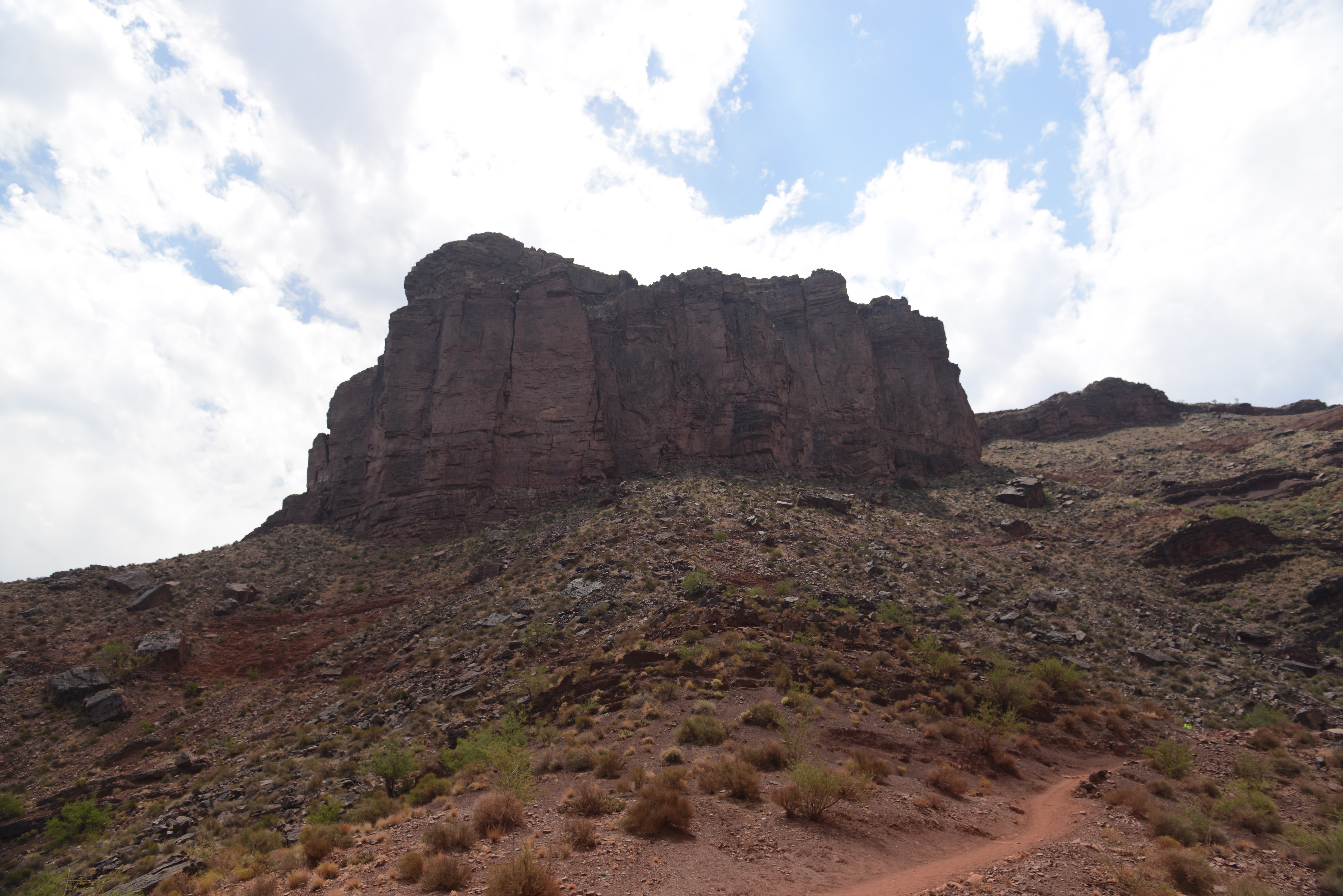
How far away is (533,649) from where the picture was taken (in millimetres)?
26156

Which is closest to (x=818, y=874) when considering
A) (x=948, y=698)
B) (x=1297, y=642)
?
(x=948, y=698)

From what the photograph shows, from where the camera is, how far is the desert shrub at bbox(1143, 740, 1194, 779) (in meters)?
18.8

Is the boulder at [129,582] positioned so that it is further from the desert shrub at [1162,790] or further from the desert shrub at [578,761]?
the desert shrub at [1162,790]

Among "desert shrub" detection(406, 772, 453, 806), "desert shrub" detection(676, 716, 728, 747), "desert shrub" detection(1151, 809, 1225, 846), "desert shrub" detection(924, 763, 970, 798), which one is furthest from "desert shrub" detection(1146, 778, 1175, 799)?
"desert shrub" detection(406, 772, 453, 806)

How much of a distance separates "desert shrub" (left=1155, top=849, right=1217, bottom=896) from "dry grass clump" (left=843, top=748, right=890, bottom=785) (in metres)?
5.92

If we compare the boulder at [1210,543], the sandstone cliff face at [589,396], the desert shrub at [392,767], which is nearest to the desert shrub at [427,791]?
the desert shrub at [392,767]

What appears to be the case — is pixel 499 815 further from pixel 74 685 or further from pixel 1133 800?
pixel 74 685

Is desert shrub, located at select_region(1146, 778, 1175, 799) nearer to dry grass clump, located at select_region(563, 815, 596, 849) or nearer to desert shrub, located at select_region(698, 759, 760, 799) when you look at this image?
desert shrub, located at select_region(698, 759, 760, 799)

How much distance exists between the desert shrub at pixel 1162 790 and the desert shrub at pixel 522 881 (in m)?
17.5

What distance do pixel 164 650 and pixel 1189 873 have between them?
42460mm

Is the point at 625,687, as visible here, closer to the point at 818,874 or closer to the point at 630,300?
the point at 818,874

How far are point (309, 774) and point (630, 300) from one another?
47.8 meters

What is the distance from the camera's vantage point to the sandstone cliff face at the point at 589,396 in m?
51.8

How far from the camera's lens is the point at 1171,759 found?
19094 millimetres
